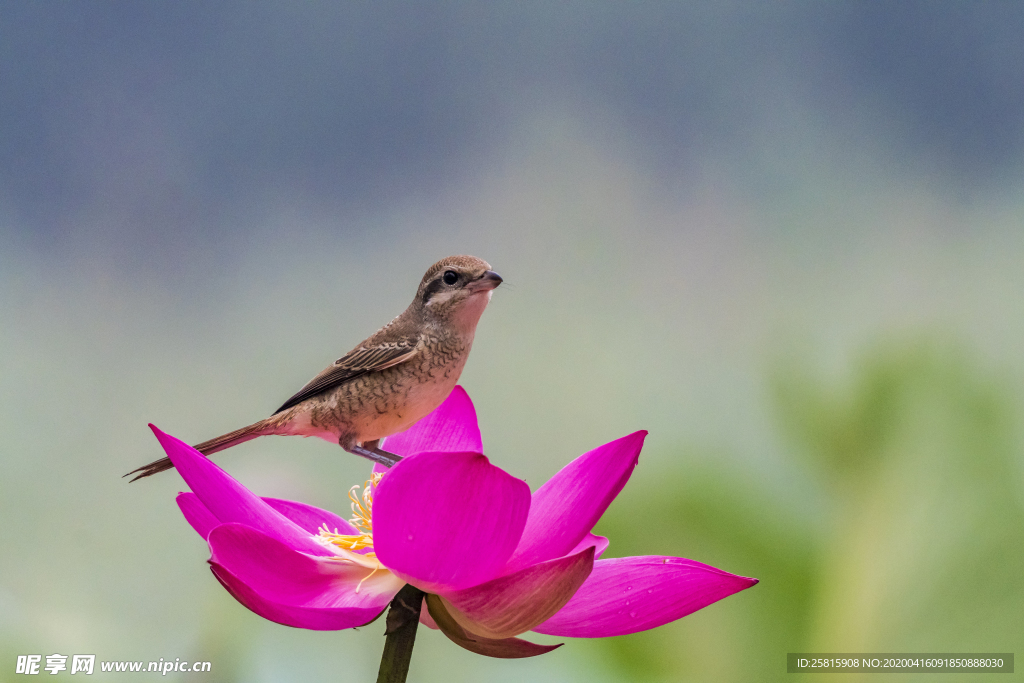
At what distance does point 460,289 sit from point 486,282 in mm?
23

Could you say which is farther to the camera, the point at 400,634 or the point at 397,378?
the point at 397,378

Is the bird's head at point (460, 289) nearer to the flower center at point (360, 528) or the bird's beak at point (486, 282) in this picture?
the bird's beak at point (486, 282)

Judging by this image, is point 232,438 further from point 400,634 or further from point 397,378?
point 400,634

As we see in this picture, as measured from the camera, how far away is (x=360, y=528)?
50 cm

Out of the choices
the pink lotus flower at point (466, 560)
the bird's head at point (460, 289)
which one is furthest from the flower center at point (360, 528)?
the bird's head at point (460, 289)

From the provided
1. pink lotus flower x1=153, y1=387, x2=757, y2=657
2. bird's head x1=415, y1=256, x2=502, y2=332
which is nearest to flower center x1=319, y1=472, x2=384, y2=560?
pink lotus flower x1=153, y1=387, x2=757, y2=657

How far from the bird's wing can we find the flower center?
0.27ft

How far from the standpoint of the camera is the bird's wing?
562mm

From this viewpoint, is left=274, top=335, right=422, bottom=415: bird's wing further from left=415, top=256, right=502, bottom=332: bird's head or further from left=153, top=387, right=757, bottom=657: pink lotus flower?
left=153, top=387, right=757, bottom=657: pink lotus flower

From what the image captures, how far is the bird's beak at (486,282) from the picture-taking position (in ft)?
1.75

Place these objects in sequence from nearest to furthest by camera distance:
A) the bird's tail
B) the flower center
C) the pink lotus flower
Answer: the pink lotus flower
the flower center
the bird's tail

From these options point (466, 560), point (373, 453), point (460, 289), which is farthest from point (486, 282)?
point (466, 560)

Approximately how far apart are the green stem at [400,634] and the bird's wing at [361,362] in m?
0.21

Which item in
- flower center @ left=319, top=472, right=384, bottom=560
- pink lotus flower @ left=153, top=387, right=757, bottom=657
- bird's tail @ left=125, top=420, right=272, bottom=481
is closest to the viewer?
pink lotus flower @ left=153, top=387, right=757, bottom=657
